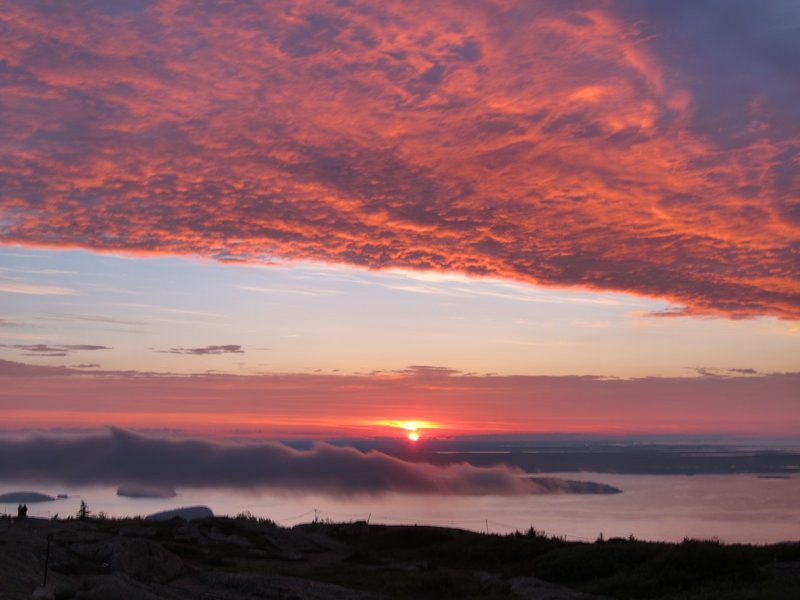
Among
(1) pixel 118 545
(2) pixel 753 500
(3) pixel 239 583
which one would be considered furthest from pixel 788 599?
(2) pixel 753 500

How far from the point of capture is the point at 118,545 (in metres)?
31.3

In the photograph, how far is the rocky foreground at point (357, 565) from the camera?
2557 centimetres

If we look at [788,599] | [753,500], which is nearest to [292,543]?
[788,599]

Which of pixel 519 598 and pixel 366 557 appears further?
pixel 366 557

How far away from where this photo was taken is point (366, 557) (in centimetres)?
3969

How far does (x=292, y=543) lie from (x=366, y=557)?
6.82 meters

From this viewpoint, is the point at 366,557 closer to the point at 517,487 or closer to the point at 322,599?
the point at 322,599

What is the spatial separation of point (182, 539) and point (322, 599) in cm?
1886

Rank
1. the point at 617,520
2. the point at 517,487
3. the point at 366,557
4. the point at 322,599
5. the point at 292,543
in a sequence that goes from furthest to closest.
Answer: the point at 517,487
the point at 617,520
the point at 292,543
the point at 366,557
the point at 322,599

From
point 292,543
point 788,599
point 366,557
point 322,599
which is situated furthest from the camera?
point 292,543

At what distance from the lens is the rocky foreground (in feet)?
83.9

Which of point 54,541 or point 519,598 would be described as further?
point 54,541

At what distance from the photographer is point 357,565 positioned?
37625 mm

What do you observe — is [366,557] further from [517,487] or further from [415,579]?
[517,487]
